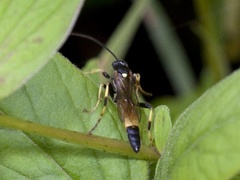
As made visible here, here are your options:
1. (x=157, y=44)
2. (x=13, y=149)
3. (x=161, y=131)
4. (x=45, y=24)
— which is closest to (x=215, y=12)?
(x=157, y=44)

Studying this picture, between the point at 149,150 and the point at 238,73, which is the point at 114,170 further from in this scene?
the point at 238,73

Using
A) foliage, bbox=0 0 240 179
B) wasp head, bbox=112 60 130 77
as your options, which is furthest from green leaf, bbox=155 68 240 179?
wasp head, bbox=112 60 130 77

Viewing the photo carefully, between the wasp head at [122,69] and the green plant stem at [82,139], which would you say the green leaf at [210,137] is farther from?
the wasp head at [122,69]

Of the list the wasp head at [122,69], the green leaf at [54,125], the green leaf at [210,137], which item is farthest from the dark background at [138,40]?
the green leaf at [210,137]

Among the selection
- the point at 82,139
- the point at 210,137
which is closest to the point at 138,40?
the point at 82,139

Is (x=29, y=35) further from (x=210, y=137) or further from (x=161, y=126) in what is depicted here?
(x=161, y=126)

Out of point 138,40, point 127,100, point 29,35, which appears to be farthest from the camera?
point 138,40

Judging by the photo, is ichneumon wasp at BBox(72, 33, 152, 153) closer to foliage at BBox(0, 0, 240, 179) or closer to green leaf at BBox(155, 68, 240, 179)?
foliage at BBox(0, 0, 240, 179)
